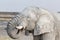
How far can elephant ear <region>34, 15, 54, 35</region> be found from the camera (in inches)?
82.7

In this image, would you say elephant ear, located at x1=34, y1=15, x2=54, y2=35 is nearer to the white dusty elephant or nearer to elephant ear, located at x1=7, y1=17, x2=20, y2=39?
the white dusty elephant

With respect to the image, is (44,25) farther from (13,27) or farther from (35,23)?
(13,27)

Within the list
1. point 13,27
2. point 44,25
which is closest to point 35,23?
point 44,25

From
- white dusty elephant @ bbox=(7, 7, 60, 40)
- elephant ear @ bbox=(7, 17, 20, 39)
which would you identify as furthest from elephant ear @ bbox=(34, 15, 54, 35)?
elephant ear @ bbox=(7, 17, 20, 39)

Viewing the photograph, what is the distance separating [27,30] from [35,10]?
6.7 inches

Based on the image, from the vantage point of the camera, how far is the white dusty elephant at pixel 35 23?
208cm

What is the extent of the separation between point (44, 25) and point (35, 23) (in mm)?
72

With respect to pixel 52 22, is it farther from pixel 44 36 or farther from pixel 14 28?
pixel 14 28

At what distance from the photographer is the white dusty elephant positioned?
81.9 inches

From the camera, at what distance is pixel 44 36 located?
2.13 metres

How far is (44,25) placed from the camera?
6.93ft

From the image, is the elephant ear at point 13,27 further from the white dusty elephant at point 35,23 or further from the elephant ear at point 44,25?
the elephant ear at point 44,25

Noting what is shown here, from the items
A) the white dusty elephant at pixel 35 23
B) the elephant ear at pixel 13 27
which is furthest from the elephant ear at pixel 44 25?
the elephant ear at pixel 13 27

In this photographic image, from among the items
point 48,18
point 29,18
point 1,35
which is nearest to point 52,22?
point 48,18
